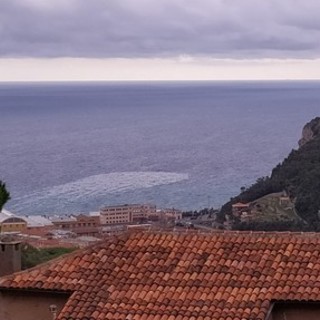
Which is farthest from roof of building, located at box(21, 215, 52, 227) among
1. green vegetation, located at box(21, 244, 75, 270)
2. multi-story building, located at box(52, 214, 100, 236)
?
green vegetation, located at box(21, 244, 75, 270)

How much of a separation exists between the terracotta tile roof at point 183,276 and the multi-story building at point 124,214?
5160 cm

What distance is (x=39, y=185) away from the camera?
87.6 meters

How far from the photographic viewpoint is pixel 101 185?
3467 inches

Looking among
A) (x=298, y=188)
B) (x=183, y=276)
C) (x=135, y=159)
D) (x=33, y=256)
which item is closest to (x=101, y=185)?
(x=135, y=159)

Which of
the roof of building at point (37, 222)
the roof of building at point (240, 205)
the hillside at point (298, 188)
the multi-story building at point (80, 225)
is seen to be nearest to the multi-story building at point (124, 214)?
the multi-story building at point (80, 225)

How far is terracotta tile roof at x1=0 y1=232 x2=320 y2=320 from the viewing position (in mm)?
9477

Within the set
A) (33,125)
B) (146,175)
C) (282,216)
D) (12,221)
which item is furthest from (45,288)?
(33,125)

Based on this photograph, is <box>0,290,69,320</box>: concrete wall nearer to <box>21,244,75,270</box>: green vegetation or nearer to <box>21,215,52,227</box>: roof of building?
<box>21,244,75,270</box>: green vegetation

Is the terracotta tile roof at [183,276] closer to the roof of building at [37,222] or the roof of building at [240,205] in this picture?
the roof of building at [37,222]

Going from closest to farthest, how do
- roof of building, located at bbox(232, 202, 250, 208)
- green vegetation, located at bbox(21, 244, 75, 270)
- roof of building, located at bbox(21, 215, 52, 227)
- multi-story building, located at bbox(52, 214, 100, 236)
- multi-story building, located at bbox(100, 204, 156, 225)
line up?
green vegetation, located at bbox(21, 244, 75, 270), roof of building, located at bbox(21, 215, 52, 227), multi-story building, located at bbox(52, 214, 100, 236), roof of building, located at bbox(232, 202, 250, 208), multi-story building, located at bbox(100, 204, 156, 225)

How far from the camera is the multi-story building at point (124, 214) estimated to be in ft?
208

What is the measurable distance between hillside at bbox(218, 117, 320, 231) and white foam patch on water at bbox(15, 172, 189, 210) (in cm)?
1699

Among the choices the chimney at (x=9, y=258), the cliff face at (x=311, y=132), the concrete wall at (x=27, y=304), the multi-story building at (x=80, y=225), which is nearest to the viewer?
the concrete wall at (x=27, y=304)

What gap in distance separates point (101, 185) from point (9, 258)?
77.1 m
